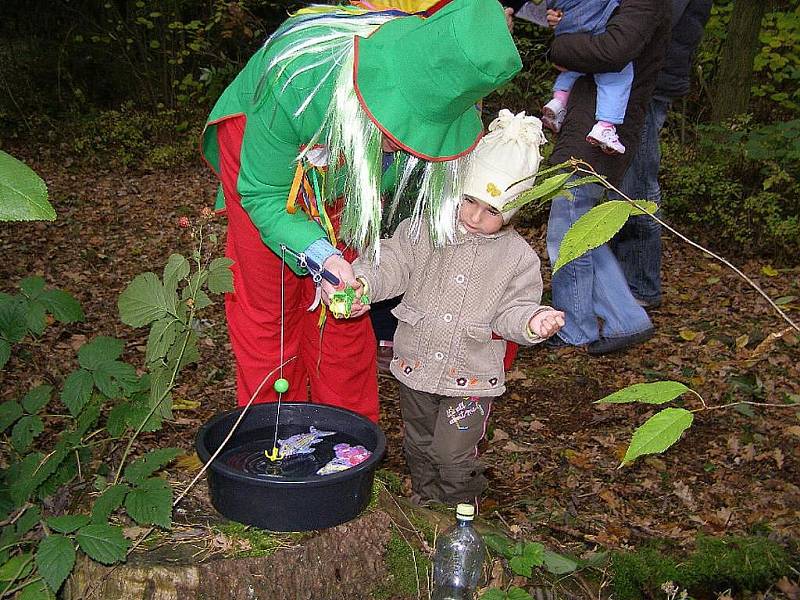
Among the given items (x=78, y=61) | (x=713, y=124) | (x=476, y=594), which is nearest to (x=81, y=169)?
(x=78, y=61)

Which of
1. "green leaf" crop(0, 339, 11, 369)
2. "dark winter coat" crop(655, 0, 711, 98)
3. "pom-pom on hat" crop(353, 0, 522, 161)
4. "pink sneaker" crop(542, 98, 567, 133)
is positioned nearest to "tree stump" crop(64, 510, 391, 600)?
"green leaf" crop(0, 339, 11, 369)

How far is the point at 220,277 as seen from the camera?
231 cm

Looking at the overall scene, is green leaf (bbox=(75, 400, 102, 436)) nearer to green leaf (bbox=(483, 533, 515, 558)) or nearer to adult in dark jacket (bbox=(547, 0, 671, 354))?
green leaf (bbox=(483, 533, 515, 558))

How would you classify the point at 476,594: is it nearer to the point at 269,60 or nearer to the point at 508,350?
the point at 508,350

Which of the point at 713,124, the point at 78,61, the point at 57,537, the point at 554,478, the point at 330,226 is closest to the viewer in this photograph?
the point at 57,537

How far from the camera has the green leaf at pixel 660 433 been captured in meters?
1.20

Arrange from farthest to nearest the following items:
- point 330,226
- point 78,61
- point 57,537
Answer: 1. point 78,61
2. point 330,226
3. point 57,537

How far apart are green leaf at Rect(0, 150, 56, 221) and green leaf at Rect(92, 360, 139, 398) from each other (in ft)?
5.62

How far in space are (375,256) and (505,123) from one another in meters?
0.61

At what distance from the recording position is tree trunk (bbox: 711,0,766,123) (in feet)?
25.3

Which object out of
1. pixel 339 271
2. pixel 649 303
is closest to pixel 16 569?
pixel 339 271

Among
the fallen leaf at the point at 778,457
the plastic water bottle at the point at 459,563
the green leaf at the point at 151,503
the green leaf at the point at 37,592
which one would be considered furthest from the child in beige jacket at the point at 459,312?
the fallen leaf at the point at 778,457

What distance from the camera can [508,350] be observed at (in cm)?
319

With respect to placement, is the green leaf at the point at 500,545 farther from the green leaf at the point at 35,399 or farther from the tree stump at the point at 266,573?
the green leaf at the point at 35,399
